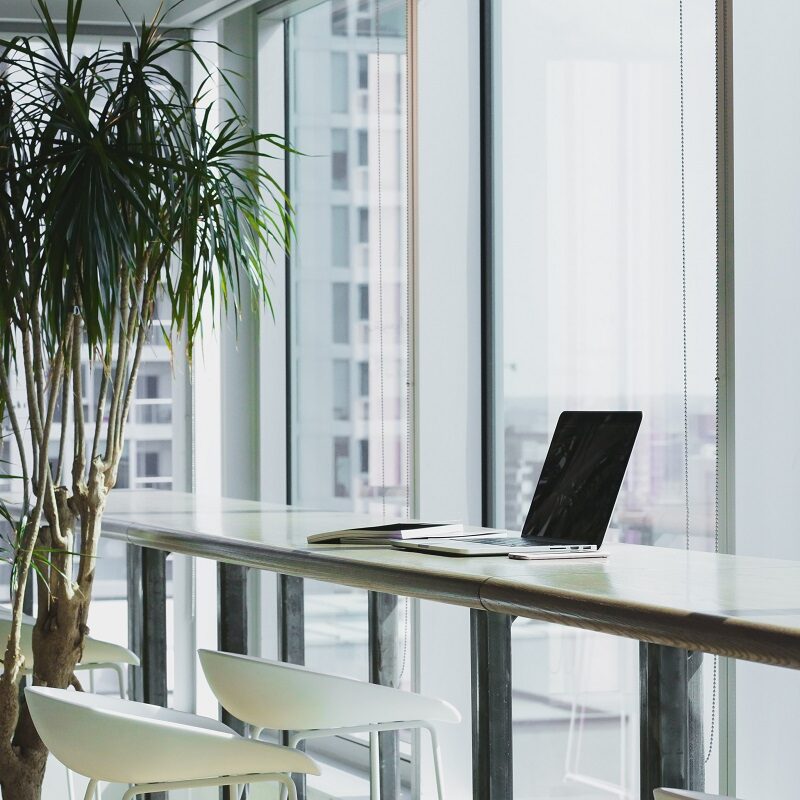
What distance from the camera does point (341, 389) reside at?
4395 millimetres

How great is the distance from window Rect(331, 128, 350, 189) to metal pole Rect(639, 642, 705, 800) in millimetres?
2908

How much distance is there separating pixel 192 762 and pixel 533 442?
1950 mm

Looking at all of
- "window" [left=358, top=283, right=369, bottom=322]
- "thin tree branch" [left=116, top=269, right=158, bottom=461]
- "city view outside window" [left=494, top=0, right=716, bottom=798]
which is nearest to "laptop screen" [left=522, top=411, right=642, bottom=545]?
"city view outside window" [left=494, top=0, right=716, bottom=798]

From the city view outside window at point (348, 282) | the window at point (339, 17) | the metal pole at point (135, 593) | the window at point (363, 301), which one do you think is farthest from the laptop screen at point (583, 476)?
the window at point (339, 17)

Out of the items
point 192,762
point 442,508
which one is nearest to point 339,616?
point 442,508

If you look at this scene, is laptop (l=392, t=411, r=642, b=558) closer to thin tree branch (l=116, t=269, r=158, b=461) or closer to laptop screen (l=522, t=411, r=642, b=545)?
laptop screen (l=522, t=411, r=642, b=545)

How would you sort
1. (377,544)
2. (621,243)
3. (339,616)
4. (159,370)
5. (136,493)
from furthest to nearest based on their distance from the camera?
(159,370)
(339,616)
(136,493)
(621,243)
(377,544)

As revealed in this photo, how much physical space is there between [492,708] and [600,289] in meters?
1.62

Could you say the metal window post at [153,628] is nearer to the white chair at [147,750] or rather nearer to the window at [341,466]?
the white chair at [147,750]

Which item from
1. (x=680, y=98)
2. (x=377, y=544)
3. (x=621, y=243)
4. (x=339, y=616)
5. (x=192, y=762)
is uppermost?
(x=680, y=98)

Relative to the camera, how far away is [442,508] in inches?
149

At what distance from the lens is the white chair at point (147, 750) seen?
1743mm

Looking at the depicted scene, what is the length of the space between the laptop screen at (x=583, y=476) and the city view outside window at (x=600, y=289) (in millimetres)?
701

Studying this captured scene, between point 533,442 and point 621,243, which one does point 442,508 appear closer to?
point 533,442
